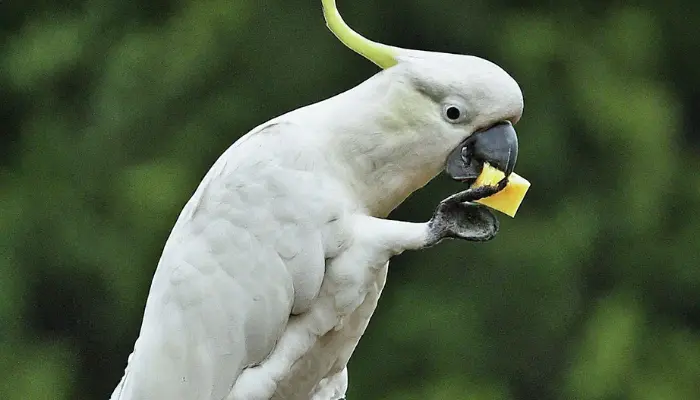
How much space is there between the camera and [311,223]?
4.59 feet

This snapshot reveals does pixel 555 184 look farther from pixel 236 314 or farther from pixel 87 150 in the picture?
pixel 236 314

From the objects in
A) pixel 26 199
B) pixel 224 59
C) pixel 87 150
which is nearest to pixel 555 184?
pixel 224 59

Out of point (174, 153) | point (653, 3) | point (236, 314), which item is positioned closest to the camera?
point (236, 314)

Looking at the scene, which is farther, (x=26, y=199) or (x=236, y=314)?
(x=26, y=199)

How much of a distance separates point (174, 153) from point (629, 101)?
1464 mm

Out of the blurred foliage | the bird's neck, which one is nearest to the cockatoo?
the bird's neck

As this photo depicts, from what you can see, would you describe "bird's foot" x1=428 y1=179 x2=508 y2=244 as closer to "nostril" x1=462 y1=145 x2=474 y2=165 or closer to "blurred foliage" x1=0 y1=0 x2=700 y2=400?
"nostril" x1=462 y1=145 x2=474 y2=165

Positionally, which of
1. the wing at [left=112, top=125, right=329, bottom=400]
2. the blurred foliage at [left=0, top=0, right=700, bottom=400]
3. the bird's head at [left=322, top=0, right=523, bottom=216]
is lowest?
the blurred foliage at [left=0, top=0, right=700, bottom=400]

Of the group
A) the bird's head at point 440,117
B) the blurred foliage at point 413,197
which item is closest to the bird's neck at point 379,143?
the bird's head at point 440,117

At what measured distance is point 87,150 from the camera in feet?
10.7

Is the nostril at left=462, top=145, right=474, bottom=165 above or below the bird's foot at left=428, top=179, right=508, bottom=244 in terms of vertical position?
above

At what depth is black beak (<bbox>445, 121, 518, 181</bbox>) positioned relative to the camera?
1.41 meters

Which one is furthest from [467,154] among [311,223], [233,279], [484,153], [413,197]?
[413,197]

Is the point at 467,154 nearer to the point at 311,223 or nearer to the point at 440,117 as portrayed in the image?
the point at 440,117
